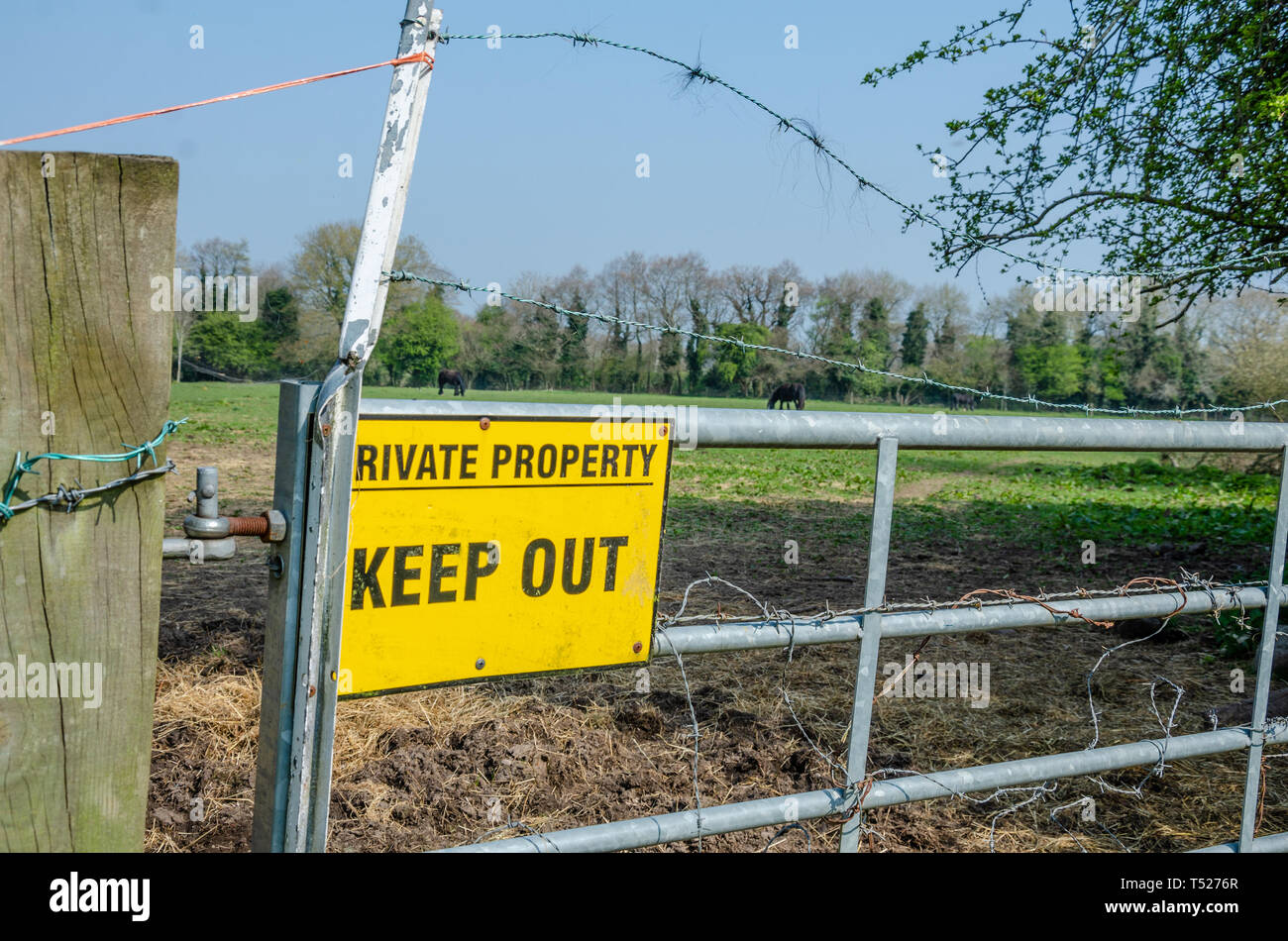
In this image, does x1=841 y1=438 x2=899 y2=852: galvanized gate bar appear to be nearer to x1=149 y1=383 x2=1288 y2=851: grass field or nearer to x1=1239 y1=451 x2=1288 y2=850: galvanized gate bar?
x1=149 y1=383 x2=1288 y2=851: grass field

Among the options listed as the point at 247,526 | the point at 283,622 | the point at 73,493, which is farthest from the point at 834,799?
the point at 73,493

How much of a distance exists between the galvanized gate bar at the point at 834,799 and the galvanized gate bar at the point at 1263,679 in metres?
0.06

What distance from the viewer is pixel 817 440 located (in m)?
1.99

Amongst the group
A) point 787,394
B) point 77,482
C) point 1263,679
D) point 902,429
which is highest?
point 787,394

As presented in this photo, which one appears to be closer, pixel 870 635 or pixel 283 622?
pixel 283 622

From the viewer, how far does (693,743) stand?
13.4 feet

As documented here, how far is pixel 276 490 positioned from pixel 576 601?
570 millimetres

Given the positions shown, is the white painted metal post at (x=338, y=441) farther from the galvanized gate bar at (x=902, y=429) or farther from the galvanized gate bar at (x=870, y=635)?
the galvanized gate bar at (x=870, y=635)

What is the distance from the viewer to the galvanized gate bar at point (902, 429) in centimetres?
163

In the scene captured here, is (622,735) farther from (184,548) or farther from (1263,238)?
(1263,238)

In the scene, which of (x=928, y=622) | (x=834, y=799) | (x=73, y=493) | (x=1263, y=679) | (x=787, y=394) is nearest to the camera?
(x=73, y=493)

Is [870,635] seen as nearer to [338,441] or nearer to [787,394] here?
[338,441]

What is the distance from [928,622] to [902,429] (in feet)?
1.52

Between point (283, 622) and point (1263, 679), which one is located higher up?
point (283, 622)
